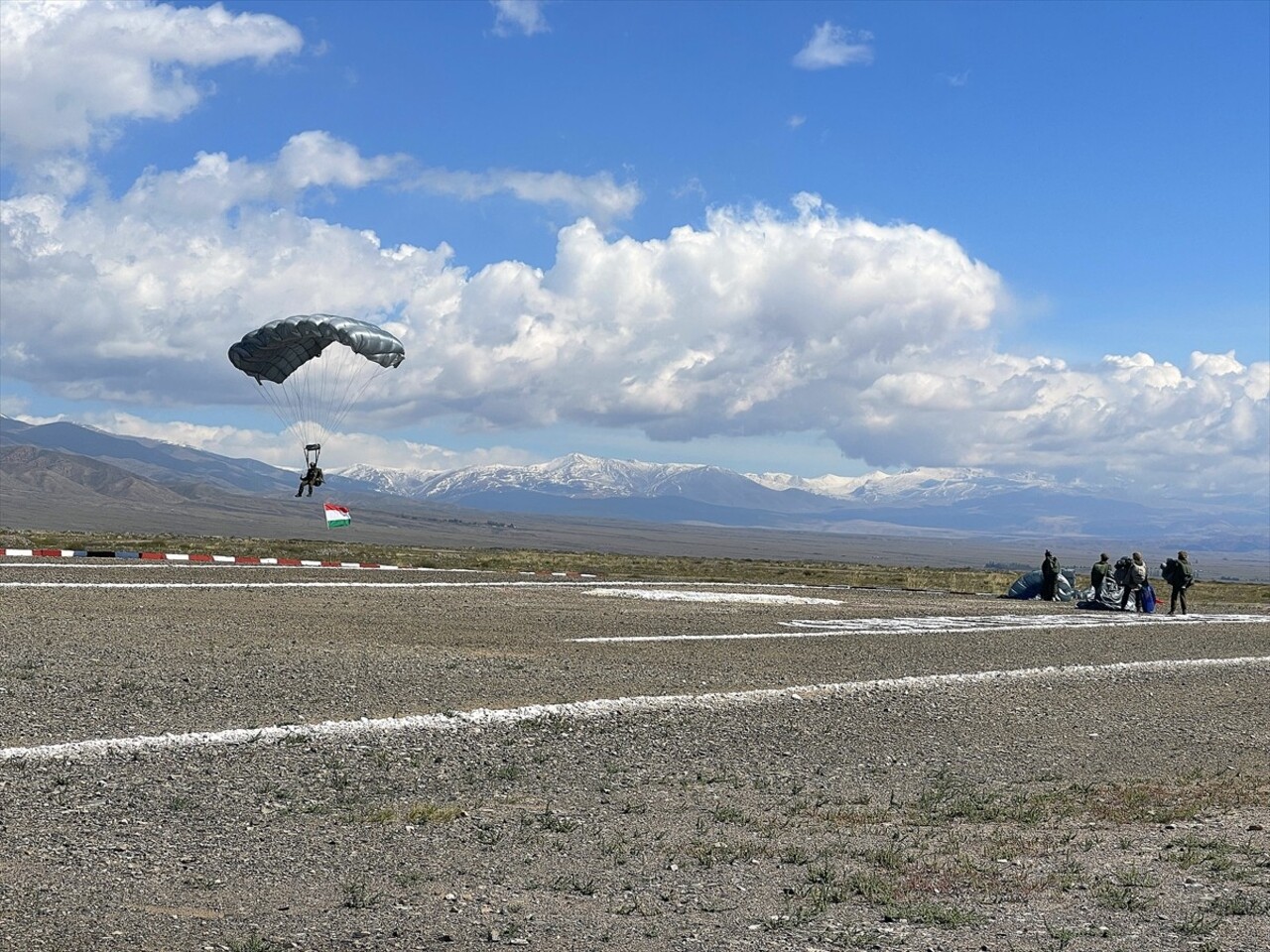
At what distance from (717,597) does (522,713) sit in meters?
20.5

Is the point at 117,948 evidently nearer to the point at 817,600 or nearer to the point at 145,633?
the point at 145,633

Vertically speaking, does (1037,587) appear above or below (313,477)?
below

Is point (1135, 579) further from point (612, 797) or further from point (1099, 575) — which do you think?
point (612, 797)

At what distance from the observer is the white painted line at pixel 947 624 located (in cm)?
2380

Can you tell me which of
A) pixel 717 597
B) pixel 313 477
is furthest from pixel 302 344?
pixel 717 597

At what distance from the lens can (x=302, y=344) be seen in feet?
113

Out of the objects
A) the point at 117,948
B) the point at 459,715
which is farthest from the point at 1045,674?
the point at 117,948

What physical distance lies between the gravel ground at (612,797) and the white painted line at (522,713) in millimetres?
101

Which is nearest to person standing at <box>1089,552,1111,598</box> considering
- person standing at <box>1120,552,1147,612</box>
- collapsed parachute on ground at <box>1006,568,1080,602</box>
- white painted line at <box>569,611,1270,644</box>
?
person standing at <box>1120,552,1147,612</box>

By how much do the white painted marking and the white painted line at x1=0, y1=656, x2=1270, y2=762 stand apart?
1339 centimetres

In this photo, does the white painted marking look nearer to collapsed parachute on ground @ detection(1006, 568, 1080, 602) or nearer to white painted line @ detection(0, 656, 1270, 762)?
collapsed parachute on ground @ detection(1006, 568, 1080, 602)

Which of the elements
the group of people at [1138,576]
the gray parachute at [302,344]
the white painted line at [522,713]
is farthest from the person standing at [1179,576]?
the gray parachute at [302,344]

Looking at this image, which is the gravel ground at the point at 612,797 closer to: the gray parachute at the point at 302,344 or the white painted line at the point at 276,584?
the white painted line at the point at 276,584

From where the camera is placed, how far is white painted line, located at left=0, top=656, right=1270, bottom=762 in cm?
1153
